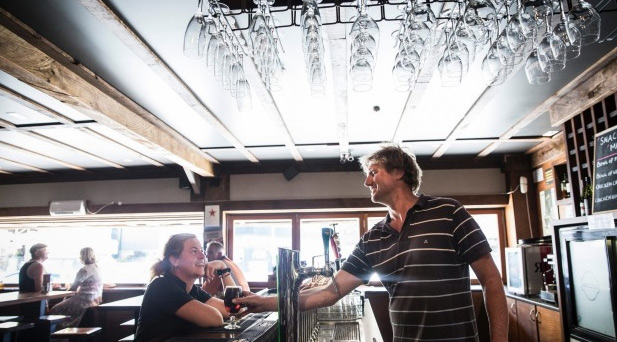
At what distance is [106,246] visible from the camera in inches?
300

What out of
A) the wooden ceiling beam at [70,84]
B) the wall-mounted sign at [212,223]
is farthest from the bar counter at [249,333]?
the wall-mounted sign at [212,223]

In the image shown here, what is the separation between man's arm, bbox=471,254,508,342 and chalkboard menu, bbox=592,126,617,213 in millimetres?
1822

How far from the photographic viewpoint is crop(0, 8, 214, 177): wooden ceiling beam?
256 centimetres

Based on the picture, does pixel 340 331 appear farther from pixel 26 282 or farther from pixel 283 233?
pixel 26 282

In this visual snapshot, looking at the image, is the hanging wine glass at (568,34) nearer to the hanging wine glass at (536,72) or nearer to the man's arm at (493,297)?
the hanging wine glass at (536,72)

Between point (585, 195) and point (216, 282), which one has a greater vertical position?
point (585, 195)

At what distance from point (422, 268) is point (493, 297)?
31cm

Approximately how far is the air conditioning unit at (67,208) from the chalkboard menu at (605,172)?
Answer: 264 inches

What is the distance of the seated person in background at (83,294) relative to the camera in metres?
5.98

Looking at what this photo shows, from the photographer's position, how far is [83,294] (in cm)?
607

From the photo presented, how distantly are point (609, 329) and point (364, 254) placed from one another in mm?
1947

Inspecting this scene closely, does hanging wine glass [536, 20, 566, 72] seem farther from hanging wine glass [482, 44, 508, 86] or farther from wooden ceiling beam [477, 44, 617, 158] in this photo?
wooden ceiling beam [477, 44, 617, 158]

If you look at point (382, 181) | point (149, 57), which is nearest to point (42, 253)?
point (149, 57)

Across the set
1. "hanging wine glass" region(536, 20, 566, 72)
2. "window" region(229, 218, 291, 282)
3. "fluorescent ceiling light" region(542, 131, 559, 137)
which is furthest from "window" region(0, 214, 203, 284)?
"hanging wine glass" region(536, 20, 566, 72)
